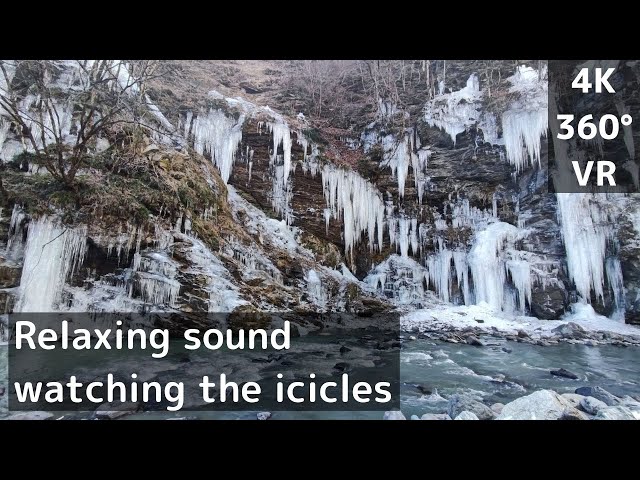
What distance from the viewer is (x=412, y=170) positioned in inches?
591

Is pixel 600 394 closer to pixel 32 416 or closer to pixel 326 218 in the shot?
pixel 32 416

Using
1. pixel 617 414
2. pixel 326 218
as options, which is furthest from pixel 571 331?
pixel 326 218

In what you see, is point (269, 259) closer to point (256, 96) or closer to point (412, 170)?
point (412, 170)

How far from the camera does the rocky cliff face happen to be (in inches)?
351

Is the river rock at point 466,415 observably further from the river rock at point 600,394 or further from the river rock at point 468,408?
the river rock at point 600,394

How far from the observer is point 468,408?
4.41 m

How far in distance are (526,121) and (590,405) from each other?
12092mm

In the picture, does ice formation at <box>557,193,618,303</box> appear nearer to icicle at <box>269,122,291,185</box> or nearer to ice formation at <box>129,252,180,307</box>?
icicle at <box>269,122,291,185</box>

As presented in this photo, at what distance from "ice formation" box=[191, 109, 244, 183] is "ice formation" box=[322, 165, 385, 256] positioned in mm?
3542

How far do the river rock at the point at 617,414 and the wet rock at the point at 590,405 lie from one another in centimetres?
5

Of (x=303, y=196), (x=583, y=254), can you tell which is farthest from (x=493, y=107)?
(x=303, y=196)

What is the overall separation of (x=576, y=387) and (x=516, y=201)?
9.81 meters

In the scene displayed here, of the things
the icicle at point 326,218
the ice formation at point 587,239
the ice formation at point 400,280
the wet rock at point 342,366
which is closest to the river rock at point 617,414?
the wet rock at point 342,366

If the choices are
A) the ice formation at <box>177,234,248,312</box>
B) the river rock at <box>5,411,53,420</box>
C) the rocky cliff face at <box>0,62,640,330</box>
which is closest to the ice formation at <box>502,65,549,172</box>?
the rocky cliff face at <box>0,62,640,330</box>
